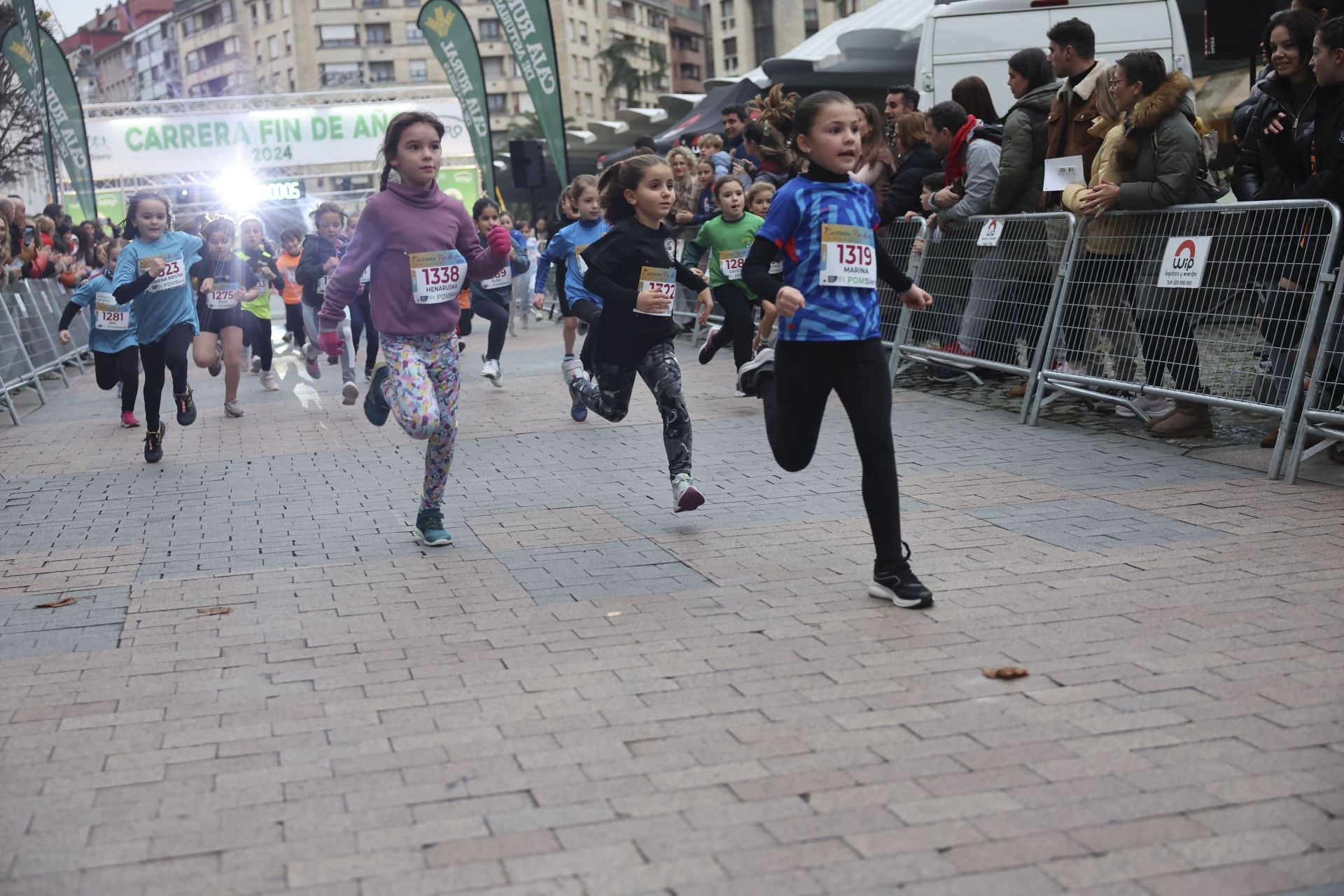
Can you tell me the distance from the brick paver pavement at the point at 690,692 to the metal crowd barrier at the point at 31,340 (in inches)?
287

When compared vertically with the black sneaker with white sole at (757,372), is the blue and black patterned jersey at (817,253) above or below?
above

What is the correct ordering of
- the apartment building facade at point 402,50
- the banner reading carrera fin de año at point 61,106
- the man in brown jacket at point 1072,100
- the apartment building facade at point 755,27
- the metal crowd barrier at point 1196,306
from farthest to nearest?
1. the apartment building facade at point 402,50
2. the apartment building facade at point 755,27
3. the banner reading carrera fin de año at point 61,106
4. the man in brown jacket at point 1072,100
5. the metal crowd barrier at point 1196,306

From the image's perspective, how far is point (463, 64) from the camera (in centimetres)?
2444

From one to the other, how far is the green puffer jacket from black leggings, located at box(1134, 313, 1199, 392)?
6.33 ft

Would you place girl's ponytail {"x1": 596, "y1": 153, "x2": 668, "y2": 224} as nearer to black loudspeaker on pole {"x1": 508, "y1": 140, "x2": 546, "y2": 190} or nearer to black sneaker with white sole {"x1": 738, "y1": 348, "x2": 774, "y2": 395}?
black sneaker with white sole {"x1": 738, "y1": 348, "x2": 774, "y2": 395}

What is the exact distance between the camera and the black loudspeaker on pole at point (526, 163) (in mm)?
23234

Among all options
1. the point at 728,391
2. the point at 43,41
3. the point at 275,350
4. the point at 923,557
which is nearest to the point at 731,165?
the point at 728,391

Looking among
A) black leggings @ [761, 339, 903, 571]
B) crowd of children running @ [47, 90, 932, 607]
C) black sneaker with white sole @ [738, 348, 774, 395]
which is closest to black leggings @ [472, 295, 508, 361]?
crowd of children running @ [47, 90, 932, 607]

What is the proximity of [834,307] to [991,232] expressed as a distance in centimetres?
523

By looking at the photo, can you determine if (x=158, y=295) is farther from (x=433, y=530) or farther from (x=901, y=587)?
(x=901, y=587)

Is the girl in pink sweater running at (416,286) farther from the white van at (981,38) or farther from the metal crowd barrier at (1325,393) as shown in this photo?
the white van at (981,38)

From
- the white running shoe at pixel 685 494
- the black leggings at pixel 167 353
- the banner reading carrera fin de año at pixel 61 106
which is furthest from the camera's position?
the banner reading carrera fin de año at pixel 61 106

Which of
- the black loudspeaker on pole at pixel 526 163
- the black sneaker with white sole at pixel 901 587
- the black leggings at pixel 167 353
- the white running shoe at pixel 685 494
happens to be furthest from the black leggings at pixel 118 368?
the black loudspeaker on pole at pixel 526 163

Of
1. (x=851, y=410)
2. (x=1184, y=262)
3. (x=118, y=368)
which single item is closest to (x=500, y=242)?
(x=851, y=410)
